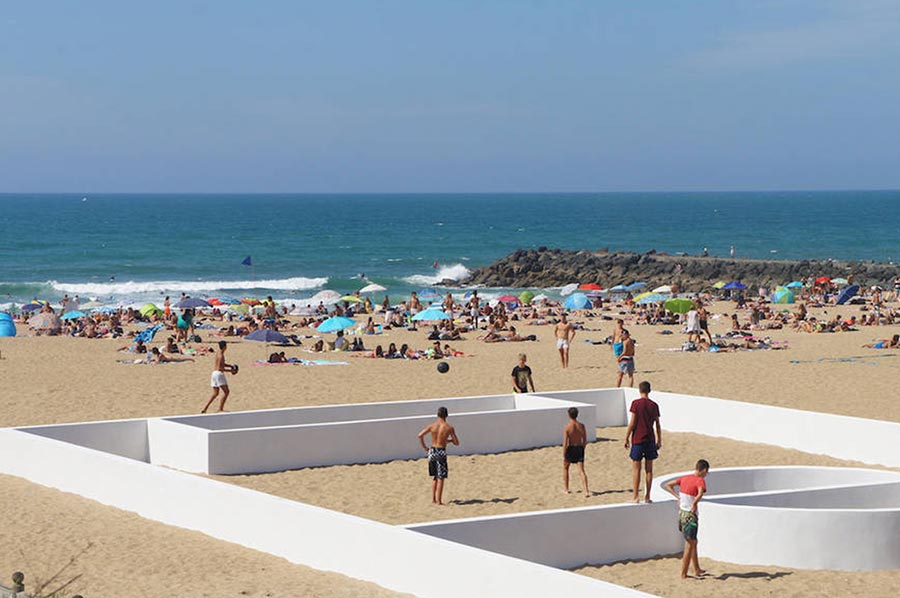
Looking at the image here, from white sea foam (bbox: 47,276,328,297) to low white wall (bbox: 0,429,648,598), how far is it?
4559 cm

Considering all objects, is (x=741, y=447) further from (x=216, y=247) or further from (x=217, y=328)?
(x=216, y=247)

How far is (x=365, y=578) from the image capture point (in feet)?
35.8

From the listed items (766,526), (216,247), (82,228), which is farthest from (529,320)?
(82,228)

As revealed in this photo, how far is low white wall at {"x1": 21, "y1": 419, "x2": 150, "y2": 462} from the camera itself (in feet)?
53.5

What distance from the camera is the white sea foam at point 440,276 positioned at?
68344 mm

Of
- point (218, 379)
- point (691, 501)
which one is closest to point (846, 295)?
point (218, 379)

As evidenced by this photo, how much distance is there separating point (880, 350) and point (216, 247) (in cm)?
7160

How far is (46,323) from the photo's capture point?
114 ft

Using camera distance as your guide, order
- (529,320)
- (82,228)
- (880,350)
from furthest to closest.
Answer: (82,228) < (529,320) < (880,350)

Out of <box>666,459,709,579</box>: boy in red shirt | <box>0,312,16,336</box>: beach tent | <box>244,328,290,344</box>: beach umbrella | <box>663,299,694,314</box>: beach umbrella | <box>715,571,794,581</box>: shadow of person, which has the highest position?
<box>666,459,709,579</box>: boy in red shirt

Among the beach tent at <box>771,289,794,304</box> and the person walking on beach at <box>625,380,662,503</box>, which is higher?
the person walking on beach at <box>625,380,662,503</box>

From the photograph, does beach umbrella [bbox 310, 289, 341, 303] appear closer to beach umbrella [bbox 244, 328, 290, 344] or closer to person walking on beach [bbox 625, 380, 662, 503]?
beach umbrella [bbox 244, 328, 290, 344]

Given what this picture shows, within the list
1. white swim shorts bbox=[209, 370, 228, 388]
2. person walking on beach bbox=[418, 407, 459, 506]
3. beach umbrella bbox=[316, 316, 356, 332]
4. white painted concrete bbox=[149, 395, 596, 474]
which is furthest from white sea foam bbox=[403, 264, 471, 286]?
person walking on beach bbox=[418, 407, 459, 506]

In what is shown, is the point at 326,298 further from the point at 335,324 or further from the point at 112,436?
the point at 112,436
